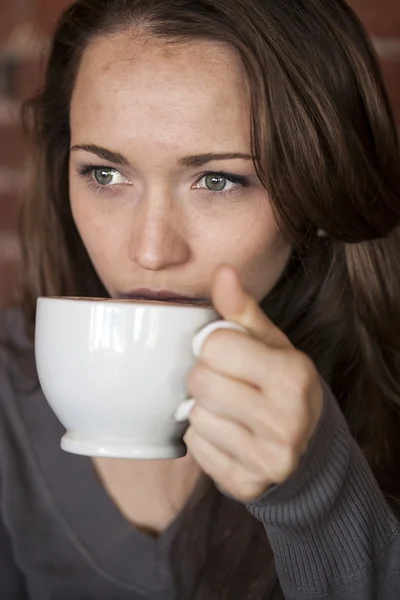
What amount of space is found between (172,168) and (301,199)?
6.2 inches

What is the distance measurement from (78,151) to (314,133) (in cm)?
29

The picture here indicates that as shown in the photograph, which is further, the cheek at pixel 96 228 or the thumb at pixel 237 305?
the cheek at pixel 96 228

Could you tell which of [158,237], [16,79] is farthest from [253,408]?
[16,79]

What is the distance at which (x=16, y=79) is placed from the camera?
161 cm

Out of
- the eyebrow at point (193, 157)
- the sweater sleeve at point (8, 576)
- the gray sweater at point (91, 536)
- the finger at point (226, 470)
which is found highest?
the eyebrow at point (193, 157)

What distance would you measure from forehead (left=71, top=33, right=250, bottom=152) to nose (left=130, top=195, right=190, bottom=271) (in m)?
0.08

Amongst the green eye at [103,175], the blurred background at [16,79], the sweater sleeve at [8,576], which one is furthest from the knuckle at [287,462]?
the blurred background at [16,79]

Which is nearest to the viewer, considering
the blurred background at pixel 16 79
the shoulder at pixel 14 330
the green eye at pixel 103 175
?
the green eye at pixel 103 175

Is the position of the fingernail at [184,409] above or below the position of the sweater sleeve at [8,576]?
above

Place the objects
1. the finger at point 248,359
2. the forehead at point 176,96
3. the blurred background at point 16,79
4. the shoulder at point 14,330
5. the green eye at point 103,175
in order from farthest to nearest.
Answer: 1. the blurred background at point 16,79
2. the shoulder at point 14,330
3. the green eye at point 103,175
4. the forehead at point 176,96
5. the finger at point 248,359

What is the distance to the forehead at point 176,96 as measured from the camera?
0.95 metres

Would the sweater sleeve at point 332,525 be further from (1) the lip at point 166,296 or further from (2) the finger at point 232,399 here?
(1) the lip at point 166,296

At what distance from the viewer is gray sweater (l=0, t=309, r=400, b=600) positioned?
0.85 m

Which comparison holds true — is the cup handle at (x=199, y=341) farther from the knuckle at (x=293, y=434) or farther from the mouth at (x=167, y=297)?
the mouth at (x=167, y=297)
